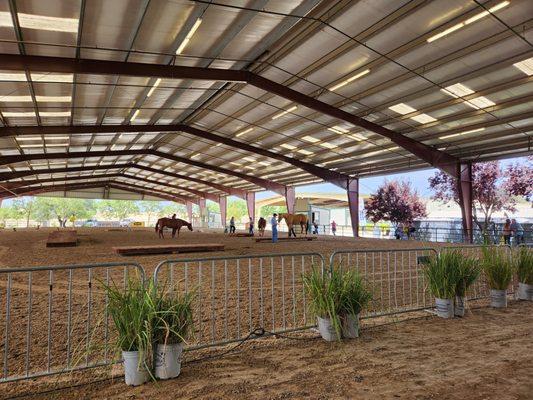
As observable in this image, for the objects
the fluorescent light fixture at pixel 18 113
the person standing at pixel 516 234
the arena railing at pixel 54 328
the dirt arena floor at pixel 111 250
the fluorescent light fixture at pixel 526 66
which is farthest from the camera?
the person standing at pixel 516 234

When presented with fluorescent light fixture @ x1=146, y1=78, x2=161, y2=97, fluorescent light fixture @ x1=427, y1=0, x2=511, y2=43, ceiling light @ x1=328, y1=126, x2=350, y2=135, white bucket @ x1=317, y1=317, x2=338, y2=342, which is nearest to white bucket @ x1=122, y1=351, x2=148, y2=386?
white bucket @ x1=317, y1=317, x2=338, y2=342

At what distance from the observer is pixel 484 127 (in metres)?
18.8

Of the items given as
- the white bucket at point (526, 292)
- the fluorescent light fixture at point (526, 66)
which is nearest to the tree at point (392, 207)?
the fluorescent light fixture at point (526, 66)

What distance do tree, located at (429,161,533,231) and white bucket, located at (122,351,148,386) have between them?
2848cm

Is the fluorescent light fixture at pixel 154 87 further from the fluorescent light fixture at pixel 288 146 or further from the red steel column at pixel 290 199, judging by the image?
the red steel column at pixel 290 199

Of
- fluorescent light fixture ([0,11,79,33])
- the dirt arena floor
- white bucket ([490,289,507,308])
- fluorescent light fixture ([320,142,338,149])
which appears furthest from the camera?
fluorescent light fixture ([320,142,338,149])

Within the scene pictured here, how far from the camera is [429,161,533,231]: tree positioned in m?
27.2

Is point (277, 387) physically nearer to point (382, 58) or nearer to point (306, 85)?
point (382, 58)

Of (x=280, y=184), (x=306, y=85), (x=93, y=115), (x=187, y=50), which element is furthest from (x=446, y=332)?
(x=280, y=184)

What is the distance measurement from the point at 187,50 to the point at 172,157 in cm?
2235

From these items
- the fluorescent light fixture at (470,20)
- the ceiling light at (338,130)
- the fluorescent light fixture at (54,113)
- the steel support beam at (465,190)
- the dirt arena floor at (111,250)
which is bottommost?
the dirt arena floor at (111,250)

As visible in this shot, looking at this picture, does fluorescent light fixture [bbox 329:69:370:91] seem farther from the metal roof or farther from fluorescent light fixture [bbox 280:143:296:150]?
fluorescent light fixture [bbox 280:143:296:150]

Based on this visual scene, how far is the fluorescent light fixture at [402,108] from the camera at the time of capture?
1733 centimetres

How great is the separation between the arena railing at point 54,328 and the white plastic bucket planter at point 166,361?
515mm
